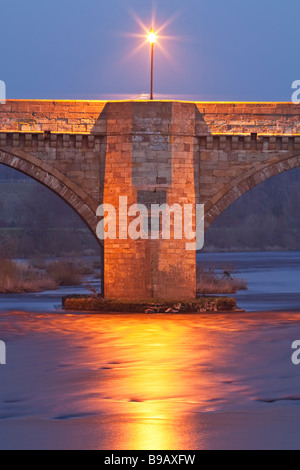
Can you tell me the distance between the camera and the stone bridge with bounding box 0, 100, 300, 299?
25.6m

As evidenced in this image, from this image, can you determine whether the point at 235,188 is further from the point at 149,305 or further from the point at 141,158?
the point at 149,305

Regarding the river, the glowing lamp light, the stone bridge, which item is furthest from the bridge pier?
the glowing lamp light

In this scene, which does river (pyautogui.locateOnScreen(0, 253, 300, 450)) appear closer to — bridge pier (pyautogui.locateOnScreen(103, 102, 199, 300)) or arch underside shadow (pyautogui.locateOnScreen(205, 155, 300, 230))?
bridge pier (pyautogui.locateOnScreen(103, 102, 199, 300))

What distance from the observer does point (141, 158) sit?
84.0 ft

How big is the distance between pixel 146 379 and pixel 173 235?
9.94 meters

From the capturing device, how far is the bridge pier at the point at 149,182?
25578mm

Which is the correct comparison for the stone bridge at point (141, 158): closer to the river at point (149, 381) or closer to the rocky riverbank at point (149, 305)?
the rocky riverbank at point (149, 305)

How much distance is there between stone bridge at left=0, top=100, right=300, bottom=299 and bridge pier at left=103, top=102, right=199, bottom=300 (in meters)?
0.03

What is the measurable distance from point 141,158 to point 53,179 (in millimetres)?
2435

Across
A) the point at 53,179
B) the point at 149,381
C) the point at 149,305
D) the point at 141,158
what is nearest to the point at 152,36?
the point at 141,158
